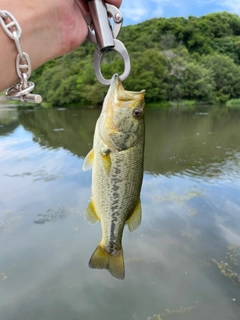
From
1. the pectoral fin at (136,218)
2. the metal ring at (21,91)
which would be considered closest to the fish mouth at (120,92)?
the metal ring at (21,91)

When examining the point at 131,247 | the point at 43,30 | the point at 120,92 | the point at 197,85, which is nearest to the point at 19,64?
the point at 43,30

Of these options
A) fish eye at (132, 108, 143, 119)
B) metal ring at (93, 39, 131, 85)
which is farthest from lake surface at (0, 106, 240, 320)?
metal ring at (93, 39, 131, 85)

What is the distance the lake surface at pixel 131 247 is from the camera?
486cm

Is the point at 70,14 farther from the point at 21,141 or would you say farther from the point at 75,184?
the point at 21,141

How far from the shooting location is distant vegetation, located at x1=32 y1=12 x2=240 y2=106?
123 ft

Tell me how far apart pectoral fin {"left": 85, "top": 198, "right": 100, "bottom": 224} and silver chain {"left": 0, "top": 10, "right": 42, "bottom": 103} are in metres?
0.83

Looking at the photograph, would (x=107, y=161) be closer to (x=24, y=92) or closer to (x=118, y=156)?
(x=118, y=156)

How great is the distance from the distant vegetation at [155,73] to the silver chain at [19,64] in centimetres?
3297

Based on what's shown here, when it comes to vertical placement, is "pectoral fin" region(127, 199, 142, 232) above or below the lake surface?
above

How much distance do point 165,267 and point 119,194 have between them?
4.30 m

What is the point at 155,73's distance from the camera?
39812 mm

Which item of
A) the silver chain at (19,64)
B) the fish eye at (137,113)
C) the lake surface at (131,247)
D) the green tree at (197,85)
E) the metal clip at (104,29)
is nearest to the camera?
the silver chain at (19,64)

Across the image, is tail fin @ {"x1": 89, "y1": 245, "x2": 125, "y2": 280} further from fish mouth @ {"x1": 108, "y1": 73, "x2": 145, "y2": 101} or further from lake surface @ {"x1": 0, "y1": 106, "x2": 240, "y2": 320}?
lake surface @ {"x1": 0, "y1": 106, "x2": 240, "y2": 320}

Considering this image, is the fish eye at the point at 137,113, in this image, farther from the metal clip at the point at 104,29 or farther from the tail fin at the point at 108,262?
the tail fin at the point at 108,262
